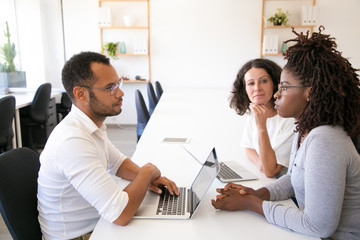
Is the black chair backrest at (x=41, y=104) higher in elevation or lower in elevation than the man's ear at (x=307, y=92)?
Answer: lower

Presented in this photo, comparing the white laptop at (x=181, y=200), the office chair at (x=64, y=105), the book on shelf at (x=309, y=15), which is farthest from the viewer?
the book on shelf at (x=309, y=15)

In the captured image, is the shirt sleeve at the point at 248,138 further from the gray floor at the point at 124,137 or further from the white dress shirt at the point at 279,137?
the gray floor at the point at 124,137

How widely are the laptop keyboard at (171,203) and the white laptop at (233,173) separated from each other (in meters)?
0.25

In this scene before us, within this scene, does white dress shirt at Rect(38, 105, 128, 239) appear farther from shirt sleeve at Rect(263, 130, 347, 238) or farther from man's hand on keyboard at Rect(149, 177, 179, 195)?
shirt sleeve at Rect(263, 130, 347, 238)

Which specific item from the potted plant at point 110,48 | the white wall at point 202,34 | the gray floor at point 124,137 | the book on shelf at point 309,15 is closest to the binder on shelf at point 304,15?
the book on shelf at point 309,15

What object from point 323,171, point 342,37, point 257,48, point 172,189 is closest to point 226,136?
point 172,189

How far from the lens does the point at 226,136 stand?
2326mm

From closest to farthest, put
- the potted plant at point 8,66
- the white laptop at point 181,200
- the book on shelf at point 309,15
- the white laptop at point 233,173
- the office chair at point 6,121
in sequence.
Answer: the white laptop at point 181,200
the white laptop at point 233,173
the office chair at point 6,121
the potted plant at point 8,66
the book on shelf at point 309,15

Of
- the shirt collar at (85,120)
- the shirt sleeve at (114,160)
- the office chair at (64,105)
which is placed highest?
the shirt collar at (85,120)

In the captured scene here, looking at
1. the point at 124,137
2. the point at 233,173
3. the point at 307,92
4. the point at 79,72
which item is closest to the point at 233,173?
the point at 233,173

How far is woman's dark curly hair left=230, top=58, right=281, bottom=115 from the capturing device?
Answer: 192 cm

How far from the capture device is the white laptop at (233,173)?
1.49 metres

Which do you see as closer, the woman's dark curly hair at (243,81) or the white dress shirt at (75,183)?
the white dress shirt at (75,183)

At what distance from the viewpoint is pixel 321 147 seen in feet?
3.24
